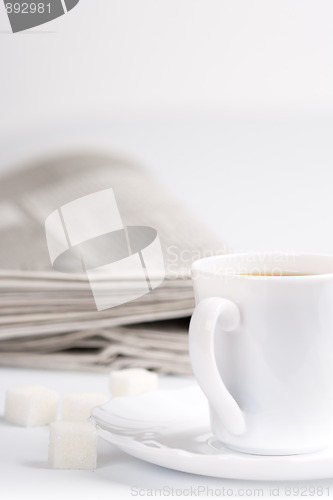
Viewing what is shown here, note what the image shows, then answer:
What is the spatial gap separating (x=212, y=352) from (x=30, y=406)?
278mm

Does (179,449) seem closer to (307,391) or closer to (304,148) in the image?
(307,391)

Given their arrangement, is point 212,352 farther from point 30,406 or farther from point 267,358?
point 30,406

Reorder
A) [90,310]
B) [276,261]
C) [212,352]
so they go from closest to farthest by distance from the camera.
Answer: [212,352] → [276,261] → [90,310]

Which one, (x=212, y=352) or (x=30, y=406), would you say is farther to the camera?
(x=30, y=406)

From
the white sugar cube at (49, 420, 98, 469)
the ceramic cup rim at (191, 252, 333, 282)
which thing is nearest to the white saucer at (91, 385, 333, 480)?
the white sugar cube at (49, 420, 98, 469)

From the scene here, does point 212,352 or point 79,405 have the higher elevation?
point 212,352

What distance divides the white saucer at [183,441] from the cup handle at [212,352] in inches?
1.1

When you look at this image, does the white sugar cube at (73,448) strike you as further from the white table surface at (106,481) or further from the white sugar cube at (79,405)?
the white sugar cube at (79,405)

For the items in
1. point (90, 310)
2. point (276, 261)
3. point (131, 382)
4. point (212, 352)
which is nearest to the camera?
point (212, 352)

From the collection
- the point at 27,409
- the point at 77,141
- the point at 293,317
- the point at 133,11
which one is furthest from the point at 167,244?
the point at 133,11

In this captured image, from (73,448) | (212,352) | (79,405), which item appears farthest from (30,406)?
(212,352)

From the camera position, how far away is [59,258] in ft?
3.46

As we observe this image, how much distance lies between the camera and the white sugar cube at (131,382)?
90 cm

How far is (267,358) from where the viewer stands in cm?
64
